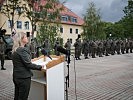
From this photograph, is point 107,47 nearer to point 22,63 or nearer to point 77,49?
point 77,49

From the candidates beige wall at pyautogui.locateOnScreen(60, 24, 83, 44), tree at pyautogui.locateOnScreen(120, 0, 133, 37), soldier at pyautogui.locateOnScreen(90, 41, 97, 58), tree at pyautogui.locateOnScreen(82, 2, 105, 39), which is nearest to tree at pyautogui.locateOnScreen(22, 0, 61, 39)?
soldier at pyautogui.locateOnScreen(90, 41, 97, 58)

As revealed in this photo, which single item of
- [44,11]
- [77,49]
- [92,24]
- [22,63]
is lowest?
[77,49]

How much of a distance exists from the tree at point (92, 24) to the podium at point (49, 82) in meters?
51.5

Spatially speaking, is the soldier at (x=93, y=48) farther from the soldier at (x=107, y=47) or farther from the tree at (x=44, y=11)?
the tree at (x=44, y=11)

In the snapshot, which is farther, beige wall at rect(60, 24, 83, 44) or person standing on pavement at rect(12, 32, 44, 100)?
beige wall at rect(60, 24, 83, 44)

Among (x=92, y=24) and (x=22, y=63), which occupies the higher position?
(x=92, y=24)

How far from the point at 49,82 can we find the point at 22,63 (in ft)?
2.38

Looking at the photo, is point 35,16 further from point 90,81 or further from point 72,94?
point 72,94

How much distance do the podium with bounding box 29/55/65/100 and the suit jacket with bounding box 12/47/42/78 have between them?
377 mm

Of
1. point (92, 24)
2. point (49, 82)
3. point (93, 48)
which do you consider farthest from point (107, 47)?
point (92, 24)

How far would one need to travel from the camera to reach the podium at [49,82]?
21.7 ft

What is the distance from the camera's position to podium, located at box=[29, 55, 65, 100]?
662cm

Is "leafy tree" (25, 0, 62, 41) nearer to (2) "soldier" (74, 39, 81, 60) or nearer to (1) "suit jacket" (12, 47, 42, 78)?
(2) "soldier" (74, 39, 81, 60)

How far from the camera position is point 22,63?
20.6 feet
